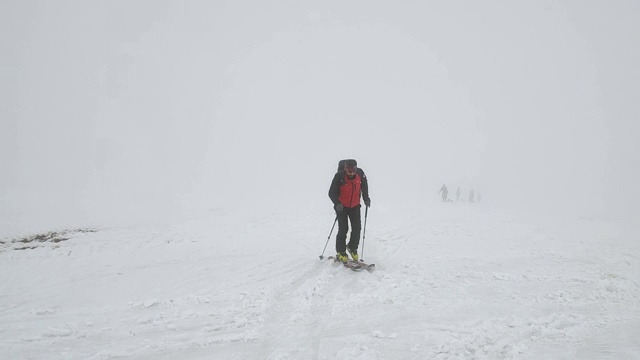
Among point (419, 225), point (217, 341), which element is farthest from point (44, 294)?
point (419, 225)

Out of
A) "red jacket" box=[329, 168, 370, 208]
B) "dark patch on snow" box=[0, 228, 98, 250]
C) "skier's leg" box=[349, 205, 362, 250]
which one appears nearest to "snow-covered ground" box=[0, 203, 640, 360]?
"dark patch on snow" box=[0, 228, 98, 250]

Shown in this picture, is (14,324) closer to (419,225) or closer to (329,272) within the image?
(329,272)

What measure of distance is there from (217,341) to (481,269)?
659cm

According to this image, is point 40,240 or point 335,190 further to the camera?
point 40,240

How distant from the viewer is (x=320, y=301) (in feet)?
21.1

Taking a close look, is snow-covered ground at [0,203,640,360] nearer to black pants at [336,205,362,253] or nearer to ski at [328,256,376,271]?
ski at [328,256,376,271]

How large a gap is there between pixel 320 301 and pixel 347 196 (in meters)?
2.96

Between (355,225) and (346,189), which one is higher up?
(346,189)

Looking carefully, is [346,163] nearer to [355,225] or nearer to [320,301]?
[355,225]

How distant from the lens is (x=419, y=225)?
15141mm

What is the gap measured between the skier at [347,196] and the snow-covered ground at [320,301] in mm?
683

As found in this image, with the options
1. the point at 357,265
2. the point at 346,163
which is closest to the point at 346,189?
the point at 346,163

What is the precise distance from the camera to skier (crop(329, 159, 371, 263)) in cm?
830

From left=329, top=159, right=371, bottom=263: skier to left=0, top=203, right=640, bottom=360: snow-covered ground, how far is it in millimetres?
683
